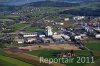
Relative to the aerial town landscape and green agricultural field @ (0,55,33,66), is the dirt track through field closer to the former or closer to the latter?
the aerial town landscape

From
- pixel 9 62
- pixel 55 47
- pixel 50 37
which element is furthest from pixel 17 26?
pixel 9 62

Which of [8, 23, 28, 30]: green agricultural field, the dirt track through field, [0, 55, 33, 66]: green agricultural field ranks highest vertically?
[0, 55, 33, 66]: green agricultural field

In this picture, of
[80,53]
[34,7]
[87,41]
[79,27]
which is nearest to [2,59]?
[80,53]

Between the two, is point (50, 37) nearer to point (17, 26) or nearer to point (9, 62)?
point (17, 26)

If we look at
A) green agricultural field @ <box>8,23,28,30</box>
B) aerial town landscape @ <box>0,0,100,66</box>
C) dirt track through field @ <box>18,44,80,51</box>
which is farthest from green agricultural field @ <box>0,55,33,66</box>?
green agricultural field @ <box>8,23,28,30</box>

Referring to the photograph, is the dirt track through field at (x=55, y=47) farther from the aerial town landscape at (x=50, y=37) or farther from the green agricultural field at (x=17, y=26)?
the green agricultural field at (x=17, y=26)

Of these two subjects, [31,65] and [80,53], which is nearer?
[31,65]

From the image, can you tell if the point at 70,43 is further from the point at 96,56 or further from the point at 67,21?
the point at 67,21

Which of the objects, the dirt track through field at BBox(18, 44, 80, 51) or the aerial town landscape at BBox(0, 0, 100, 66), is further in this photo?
the dirt track through field at BBox(18, 44, 80, 51)
